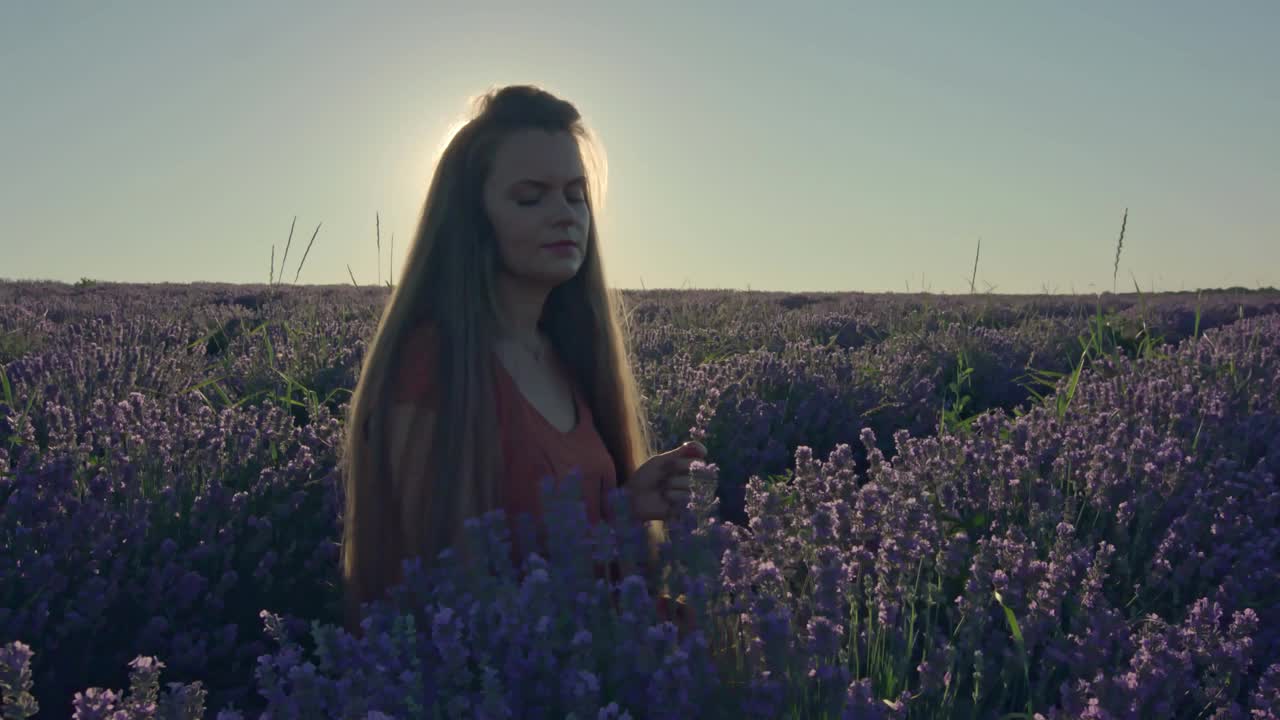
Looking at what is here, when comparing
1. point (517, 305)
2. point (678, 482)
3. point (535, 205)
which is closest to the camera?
point (678, 482)

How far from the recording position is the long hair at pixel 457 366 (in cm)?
203

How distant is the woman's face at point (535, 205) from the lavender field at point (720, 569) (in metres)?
0.64

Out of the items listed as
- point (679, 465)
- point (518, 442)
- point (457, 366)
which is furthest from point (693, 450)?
point (457, 366)

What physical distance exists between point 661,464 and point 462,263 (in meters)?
0.64

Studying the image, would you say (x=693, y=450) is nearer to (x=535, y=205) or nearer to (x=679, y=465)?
(x=679, y=465)

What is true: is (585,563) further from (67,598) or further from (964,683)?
(67,598)

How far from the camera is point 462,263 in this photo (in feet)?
7.30

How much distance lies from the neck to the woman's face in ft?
0.21

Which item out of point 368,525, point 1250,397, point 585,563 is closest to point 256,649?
point 368,525

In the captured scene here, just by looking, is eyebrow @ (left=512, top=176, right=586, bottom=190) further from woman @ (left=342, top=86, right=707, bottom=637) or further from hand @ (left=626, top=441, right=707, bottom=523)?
hand @ (left=626, top=441, right=707, bottom=523)

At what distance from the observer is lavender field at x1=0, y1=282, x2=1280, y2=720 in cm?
138

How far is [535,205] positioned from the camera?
224 centimetres

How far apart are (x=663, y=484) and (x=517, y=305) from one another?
58 cm

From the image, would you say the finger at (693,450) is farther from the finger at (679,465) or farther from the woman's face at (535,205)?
the woman's face at (535,205)
